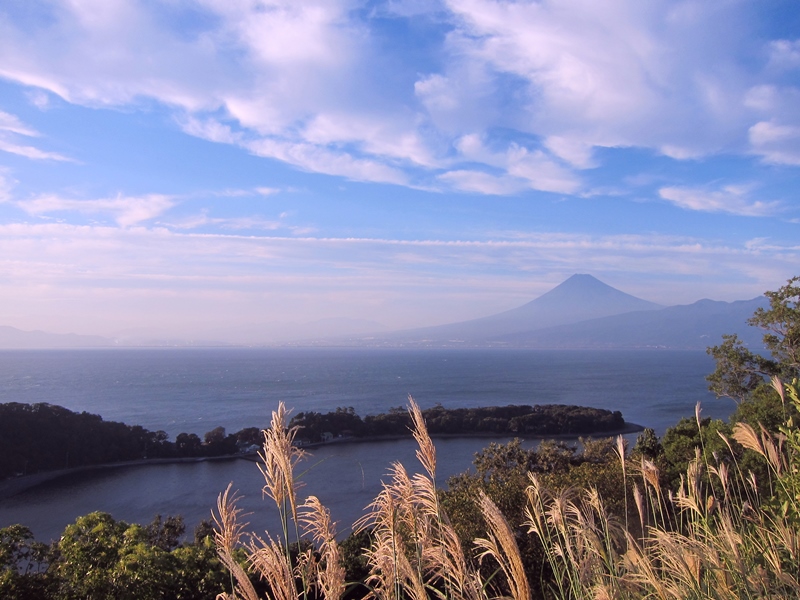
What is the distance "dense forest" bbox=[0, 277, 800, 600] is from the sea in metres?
0.28

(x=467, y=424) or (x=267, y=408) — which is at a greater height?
(x=467, y=424)

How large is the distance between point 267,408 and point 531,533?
161 ft

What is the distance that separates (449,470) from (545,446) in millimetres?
12415

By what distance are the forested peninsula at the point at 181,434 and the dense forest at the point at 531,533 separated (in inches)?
762

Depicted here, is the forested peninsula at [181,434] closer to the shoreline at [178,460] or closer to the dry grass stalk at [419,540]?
the shoreline at [178,460]

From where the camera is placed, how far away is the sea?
23828 millimetres

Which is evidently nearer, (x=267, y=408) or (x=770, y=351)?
(x=770, y=351)

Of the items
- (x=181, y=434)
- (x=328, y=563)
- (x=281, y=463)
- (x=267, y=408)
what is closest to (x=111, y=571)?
(x=328, y=563)

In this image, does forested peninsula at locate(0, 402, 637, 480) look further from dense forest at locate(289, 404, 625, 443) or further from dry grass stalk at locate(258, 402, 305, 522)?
dry grass stalk at locate(258, 402, 305, 522)

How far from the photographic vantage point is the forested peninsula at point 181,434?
30281 millimetres

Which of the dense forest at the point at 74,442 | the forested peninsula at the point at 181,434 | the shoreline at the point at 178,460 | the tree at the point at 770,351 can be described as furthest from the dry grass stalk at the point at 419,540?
the dense forest at the point at 74,442

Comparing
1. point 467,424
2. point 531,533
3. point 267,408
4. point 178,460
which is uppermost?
point 531,533

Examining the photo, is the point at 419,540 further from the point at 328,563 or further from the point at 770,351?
the point at 770,351

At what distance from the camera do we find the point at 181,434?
34156 millimetres
